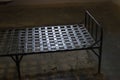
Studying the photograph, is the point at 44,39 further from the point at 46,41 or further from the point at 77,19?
the point at 77,19

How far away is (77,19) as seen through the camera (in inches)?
140

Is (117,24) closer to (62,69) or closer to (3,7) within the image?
(62,69)

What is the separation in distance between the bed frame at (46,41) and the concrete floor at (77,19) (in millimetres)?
328

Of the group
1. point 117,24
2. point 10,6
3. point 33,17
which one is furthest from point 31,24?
point 117,24

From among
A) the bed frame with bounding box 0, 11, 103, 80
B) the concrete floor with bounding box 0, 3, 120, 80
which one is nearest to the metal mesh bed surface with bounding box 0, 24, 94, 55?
the bed frame with bounding box 0, 11, 103, 80

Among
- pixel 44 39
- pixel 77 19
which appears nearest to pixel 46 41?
pixel 44 39

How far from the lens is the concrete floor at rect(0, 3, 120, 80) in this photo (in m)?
2.56

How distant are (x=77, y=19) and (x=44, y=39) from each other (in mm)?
1393

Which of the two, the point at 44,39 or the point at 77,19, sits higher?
the point at 44,39

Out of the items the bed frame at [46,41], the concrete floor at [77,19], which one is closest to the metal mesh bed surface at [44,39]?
the bed frame at [46,41]

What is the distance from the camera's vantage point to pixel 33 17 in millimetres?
3672

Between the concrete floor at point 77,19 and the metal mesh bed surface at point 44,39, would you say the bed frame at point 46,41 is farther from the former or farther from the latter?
the concrete floor at point 77,19

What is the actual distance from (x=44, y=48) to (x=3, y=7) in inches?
90.3

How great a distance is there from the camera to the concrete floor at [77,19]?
101 inches
